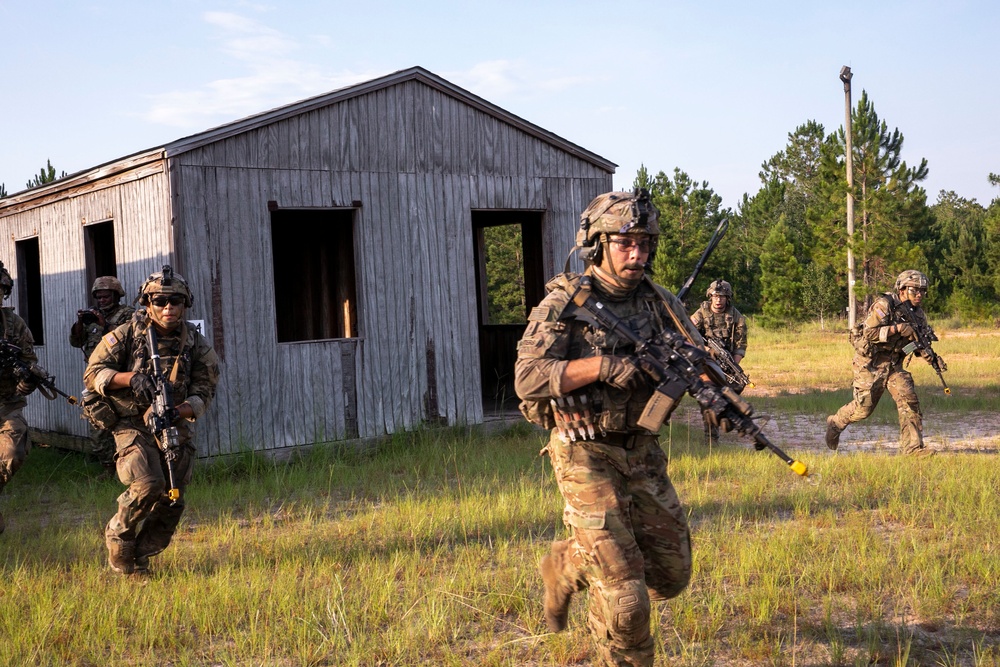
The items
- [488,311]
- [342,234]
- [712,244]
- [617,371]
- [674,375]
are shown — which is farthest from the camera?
[488,311]

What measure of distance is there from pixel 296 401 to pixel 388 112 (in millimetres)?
3342

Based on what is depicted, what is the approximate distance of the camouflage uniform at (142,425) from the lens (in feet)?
20.1

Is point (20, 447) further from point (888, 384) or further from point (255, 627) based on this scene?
point (888, 384)

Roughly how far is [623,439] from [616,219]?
1.01 meters

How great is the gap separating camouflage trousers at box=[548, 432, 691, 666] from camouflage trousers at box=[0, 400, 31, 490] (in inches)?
183

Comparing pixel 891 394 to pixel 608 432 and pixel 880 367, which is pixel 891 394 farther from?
pixel 608 432

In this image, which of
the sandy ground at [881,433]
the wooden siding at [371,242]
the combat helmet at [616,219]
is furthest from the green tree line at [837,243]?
the combat helmet at [616,219]

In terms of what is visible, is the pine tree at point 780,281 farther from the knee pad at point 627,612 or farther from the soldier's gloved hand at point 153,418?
the knee pad at point 627,612

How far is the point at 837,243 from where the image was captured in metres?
27.9

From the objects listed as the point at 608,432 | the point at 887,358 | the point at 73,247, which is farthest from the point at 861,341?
the point at 73,247

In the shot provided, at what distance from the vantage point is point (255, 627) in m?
5.20

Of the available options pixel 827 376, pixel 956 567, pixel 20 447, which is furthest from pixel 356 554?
pixel 827 376

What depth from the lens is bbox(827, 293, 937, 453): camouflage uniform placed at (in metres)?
10.1

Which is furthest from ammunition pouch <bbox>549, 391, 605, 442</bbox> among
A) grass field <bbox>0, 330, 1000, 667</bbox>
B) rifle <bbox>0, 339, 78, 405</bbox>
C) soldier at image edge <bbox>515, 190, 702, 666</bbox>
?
rifle <bbox>0, 339, 78, 405</bbox>
